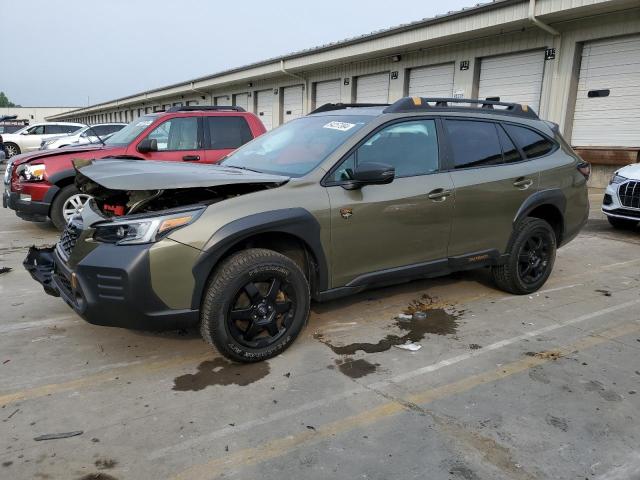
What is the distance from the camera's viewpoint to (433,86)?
16578mm

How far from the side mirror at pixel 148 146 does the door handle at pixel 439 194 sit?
4.48 m

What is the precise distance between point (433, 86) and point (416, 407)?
15085 mm

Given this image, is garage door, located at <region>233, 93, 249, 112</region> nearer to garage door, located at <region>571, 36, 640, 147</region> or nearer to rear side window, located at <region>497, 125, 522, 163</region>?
garage door, located at <region>571, 36, 640, 147</region>

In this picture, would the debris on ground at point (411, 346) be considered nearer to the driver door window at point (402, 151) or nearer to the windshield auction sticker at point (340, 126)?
the driver door window at point (402, 151)

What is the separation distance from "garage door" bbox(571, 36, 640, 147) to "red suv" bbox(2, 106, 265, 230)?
885cm

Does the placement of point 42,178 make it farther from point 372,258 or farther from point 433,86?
point 433,86

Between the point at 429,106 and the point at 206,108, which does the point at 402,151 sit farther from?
the point at 206,108

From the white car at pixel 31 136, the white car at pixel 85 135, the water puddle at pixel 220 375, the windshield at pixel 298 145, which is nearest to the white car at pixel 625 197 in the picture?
the windshield at pixel 298 145

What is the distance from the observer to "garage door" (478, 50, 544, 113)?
1373cm

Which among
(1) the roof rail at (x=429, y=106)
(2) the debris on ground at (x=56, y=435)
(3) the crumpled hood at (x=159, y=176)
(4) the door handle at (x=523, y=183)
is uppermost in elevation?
(1) the roof rail at (x=429, y=106)

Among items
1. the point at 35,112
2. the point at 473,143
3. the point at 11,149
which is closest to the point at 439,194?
the point at 473,143

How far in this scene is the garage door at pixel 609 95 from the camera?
11.9 metres

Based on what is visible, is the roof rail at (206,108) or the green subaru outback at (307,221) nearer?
the green subaru outback at (307,221)

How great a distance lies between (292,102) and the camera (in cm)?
2383
